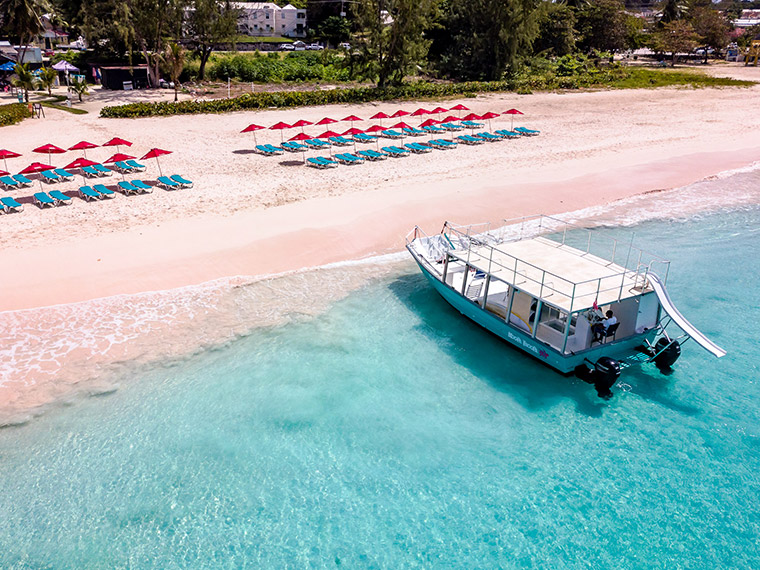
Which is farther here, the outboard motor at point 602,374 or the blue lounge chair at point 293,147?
the blue lounge chair at point 293,147

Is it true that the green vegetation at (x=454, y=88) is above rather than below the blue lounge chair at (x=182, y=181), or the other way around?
above

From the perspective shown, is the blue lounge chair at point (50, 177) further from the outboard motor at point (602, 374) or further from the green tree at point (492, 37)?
the green tree at point (492, 37)

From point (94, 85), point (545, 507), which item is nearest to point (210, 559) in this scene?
point (545, 507)

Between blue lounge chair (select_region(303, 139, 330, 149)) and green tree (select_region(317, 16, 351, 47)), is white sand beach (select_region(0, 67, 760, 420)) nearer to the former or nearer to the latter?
blue lounge chair (select_region(303, 139, 330, 149))

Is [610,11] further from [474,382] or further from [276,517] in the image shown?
[276,517]

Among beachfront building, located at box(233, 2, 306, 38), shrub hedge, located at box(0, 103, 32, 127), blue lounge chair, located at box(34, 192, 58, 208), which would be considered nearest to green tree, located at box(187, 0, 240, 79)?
shrub hedge, located at box(0, 103, 32, 127)

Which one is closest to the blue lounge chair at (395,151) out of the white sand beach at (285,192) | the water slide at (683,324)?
the white sand beach at (285,192)
